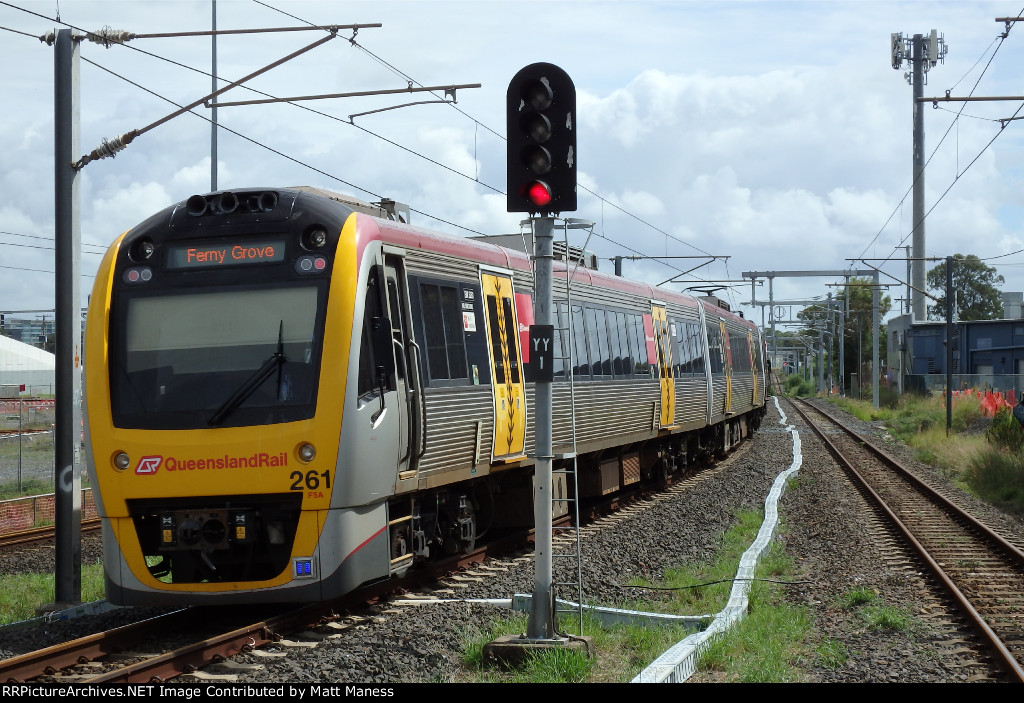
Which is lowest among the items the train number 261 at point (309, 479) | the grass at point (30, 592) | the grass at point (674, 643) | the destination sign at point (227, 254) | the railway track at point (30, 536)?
the grass at point (30, 592)

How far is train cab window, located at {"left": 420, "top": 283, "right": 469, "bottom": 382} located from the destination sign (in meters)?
1.68

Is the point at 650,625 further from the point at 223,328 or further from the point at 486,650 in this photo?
the point at 223,328

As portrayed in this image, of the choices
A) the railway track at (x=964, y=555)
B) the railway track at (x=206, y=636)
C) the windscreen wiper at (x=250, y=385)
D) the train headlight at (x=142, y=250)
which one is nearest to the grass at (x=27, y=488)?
the railway track at (x=206, y=636)

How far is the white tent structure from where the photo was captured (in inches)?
2547

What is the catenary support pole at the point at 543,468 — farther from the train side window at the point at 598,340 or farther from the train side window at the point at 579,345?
the train side window at the point at 598,340

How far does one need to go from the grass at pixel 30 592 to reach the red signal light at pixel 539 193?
19.5ft

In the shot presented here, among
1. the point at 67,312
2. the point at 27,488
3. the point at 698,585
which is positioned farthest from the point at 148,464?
the point at 27,488

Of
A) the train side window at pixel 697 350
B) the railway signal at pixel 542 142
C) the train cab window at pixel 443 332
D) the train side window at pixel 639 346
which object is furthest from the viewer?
Answer: the train side window at pixel 697 350

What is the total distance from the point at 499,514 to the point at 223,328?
5.33 meters

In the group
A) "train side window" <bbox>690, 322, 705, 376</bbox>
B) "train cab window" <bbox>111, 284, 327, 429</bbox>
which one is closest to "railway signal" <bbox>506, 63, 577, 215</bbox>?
"train cab window" <bbox>111, 284, 327, 429</bbox>

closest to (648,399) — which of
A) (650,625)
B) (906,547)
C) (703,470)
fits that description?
(906,547)

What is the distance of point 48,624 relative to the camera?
9789 mm

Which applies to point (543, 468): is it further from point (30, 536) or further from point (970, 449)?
point (970, 449)

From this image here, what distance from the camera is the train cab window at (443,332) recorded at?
10.9m
